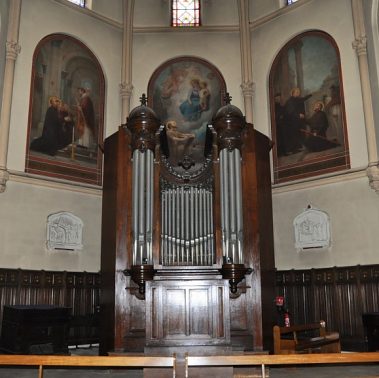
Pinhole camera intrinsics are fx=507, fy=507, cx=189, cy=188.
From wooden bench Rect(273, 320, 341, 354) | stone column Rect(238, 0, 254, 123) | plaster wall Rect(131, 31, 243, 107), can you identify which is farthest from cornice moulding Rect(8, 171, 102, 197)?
wooden bench Rect(273, 320, 341, 354)

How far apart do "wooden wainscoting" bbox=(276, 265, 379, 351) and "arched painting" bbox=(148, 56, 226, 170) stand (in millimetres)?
4868

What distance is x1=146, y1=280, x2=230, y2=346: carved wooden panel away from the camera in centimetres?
961

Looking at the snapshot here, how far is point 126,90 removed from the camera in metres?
15.4

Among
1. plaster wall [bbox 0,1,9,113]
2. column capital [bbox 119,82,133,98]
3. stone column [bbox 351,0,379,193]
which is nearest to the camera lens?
stone column [bbox 351,0,379,193]

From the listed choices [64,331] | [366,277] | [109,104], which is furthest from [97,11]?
[366,277]

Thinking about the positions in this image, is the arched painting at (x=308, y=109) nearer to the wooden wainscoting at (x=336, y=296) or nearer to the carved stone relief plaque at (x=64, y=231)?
the wooden wainscoting at (x=336, y=296)

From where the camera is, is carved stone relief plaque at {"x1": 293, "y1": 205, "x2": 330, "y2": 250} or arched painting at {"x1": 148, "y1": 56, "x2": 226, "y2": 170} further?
arched painting at {"x1": 148, "y1": 56, "x2": 226, "y2": 170}

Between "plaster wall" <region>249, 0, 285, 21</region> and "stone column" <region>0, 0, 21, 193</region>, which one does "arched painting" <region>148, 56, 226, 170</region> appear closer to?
"plaster wall" <region>249, 0, 285, 21</region>

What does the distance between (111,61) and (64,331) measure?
27.8ft

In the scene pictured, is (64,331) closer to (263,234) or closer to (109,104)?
(263,234)

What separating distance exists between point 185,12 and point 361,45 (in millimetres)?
6219

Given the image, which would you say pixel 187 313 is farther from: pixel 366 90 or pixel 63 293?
pixel 366 90

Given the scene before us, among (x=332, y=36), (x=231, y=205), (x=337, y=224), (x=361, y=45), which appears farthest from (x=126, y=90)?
(x=337, y=224)

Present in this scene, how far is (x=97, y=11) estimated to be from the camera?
15688 mm
